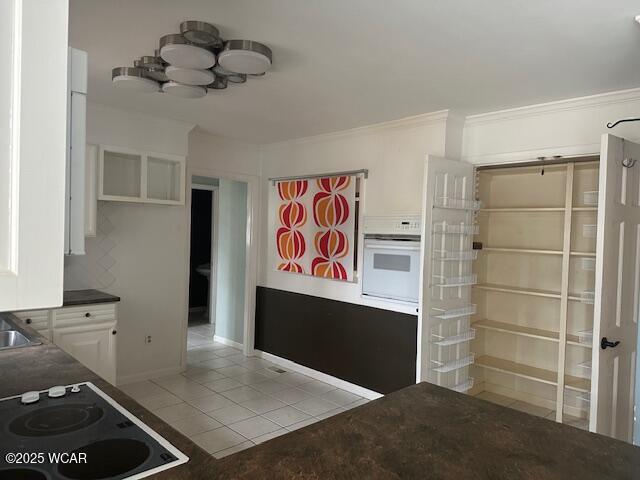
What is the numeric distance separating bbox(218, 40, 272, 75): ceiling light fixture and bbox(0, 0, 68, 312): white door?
1754mm

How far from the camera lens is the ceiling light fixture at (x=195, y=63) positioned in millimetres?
2209

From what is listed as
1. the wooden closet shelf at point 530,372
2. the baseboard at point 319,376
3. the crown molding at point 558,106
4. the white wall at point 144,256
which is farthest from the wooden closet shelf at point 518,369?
the white wall at point 144,256

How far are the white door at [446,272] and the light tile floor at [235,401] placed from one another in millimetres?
998

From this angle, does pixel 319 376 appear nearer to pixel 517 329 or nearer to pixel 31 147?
pixel 517 329

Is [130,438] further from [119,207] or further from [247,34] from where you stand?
[119,207]

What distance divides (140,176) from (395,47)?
2.70m

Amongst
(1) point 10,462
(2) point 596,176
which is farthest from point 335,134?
(1) point 10,462

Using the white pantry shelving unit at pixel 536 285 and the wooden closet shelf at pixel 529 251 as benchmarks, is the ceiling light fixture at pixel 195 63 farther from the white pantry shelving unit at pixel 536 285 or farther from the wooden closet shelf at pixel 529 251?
the wooden closet shelf at pixel 529 251

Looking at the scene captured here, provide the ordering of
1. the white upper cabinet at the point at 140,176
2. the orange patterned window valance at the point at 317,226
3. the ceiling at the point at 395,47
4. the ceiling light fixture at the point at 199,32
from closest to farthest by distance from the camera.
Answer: the ceiling at the point at 395,47 → the ceiling light fixture at the point at 199,32 → the white upper cabinet at the point at 140,176 → the orange patterned window valance at the point at 317,226

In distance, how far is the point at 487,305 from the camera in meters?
4.32

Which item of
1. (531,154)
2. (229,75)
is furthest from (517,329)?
(229,75)

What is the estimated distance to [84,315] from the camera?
3.37 m

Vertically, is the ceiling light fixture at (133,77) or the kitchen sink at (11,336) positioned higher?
the ceiling light fixture at (133,77)

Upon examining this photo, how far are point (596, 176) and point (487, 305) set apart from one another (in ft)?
4.88
